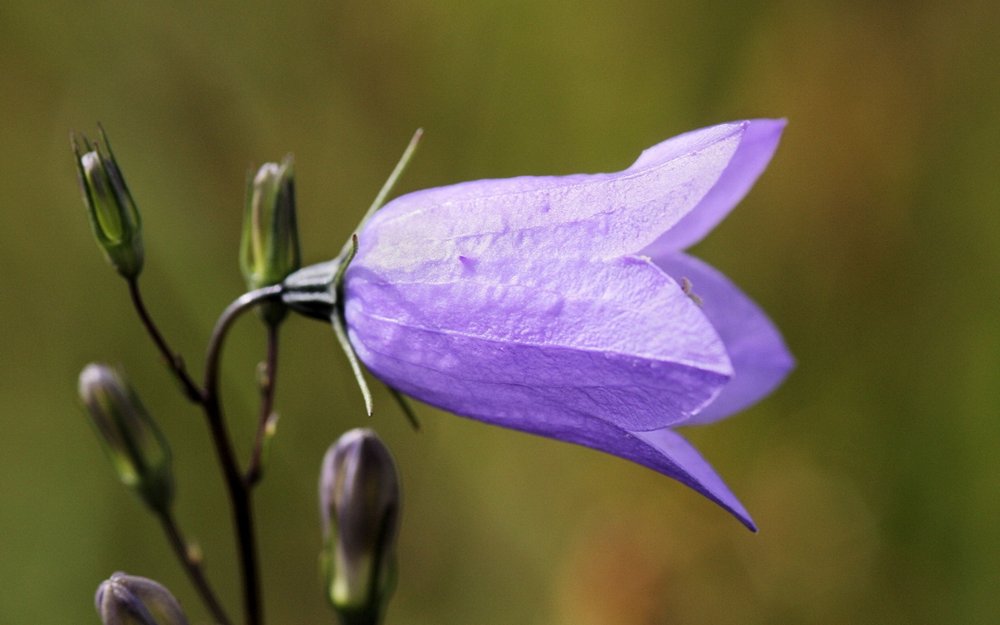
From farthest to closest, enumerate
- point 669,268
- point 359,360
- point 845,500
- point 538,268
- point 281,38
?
point 281,38 → point 845,500 → point 669,268 → point 359,360 → point 538,268

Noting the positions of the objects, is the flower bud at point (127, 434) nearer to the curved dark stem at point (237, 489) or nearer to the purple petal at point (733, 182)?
the curved dark stem at point (237, 489)

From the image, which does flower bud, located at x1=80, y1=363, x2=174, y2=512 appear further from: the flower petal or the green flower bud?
the flower petal

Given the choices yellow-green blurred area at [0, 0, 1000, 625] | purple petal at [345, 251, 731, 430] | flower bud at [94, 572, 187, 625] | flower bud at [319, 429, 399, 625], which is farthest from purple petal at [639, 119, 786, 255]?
yellow-green blurred area at [0, 0, 1000, 625]

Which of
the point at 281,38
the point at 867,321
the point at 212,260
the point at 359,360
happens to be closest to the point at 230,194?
the point at 212,260

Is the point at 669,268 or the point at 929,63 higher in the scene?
the point at 929,63

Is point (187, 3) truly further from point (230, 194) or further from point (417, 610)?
point (417, 610)

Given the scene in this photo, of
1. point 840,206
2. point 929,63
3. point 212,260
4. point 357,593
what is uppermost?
point 929,63
